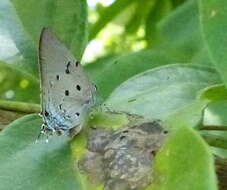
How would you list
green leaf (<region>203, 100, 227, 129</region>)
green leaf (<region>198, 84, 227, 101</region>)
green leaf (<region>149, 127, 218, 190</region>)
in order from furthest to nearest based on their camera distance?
1. green leaf (<region>203, 100, 227, 129</region>)
2. green leaf (<region>198, 84, 227, 101</region>)
3. green leaf (<region>149, 127, 218, 190</region>)

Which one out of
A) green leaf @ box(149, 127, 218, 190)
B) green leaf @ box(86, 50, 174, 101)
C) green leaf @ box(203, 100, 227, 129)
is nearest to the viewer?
green leaf @ box(149, 127, 218, 190)

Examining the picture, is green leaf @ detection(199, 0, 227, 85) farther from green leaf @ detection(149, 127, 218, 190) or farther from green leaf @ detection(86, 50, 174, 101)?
green leaf @ detection(86, 50, 174, 101)

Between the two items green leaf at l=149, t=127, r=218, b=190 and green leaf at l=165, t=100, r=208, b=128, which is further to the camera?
green leaf at l=165, t=100, r=208, b=128

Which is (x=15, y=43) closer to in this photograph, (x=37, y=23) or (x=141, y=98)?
(x=37, y=23)

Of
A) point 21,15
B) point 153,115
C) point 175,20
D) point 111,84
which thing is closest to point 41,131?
point 153,115

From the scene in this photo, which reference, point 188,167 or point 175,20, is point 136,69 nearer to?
point 175,20

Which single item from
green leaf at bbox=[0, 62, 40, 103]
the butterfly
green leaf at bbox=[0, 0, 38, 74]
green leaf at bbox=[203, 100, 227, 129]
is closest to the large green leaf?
green leaf at bbox=[0, 0, 38, 74]
